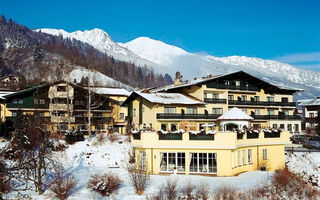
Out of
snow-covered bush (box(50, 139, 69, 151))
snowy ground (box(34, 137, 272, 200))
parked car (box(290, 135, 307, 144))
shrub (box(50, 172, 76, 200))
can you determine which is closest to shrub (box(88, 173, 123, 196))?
snowy ground (box(34, 137, 272, 200))

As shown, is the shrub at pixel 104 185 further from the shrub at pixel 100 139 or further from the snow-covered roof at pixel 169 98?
the snow-covered roof at pixel 169 98

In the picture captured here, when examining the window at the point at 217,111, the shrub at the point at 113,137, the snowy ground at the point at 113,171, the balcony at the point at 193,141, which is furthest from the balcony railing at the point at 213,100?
the balcony at the point at 193,141

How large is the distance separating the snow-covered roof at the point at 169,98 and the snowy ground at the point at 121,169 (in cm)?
840

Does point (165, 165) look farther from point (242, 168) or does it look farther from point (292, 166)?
point (292, 166)

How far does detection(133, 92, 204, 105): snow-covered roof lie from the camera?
1814 inches

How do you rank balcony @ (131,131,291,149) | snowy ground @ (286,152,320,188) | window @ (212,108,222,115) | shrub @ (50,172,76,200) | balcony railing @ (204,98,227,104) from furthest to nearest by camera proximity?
window @ (212,108,222,115) → balcony railing @ (204,98,227,104) → snowy ground @ (286,152,320,188) → balcony @ (131,131,291,149) → shrub @ (50,172,76,200)

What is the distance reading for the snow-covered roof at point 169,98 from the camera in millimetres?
46075

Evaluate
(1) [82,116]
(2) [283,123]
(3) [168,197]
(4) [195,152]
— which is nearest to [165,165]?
(4) [195,152]

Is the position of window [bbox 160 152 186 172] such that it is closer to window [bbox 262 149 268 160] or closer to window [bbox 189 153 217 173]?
window [bbox 189 153 217 173]

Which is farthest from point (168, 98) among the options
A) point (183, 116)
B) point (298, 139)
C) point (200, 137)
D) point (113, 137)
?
point (200, 137)

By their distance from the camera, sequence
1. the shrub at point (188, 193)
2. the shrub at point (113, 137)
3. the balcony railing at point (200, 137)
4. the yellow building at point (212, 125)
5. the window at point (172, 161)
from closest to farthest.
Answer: the shrub at point (188, 193) → the balcony railing at point (200, 137) → the yellow building at point (212, 125) → the window at point (172, 161) → the shrub at point (113, 137)

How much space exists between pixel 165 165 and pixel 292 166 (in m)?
15.8

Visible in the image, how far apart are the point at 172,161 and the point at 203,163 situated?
8.01 ft

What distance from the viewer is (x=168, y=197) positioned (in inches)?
727
